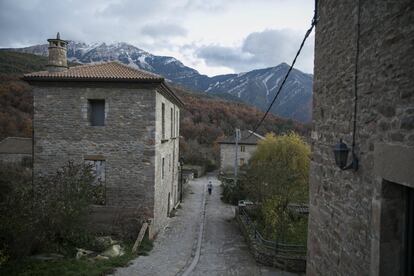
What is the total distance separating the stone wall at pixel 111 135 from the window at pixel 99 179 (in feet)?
0.58

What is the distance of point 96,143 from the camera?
14727 millimetres

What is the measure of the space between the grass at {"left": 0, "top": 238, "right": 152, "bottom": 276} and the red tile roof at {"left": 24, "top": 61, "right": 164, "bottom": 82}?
676 centimetres

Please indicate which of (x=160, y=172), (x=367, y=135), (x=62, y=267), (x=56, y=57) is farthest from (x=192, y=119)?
(x=367, y=135)

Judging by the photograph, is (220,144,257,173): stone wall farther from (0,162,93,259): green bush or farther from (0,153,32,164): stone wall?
(0,162,93,259): green bush

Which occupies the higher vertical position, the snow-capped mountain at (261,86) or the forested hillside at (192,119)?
the snow-capped mountain at (261,86)

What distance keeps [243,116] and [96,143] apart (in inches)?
2304

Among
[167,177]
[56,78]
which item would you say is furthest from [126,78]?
[167,177]

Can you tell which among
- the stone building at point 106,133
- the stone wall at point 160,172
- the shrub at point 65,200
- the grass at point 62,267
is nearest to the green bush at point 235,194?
the stone wall at point 160,172

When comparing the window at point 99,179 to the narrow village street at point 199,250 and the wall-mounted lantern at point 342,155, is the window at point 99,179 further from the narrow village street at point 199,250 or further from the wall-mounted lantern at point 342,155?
the wall-mounted lantern at point 342,155

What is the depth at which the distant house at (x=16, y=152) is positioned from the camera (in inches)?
1447

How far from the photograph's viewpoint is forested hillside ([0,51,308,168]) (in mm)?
45625

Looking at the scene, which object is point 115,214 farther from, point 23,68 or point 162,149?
point 23,68

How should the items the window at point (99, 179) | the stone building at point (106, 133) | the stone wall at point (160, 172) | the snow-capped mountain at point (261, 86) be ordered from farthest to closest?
1. the snow-capped mountain at point (261, 86)
2. the stone wall at point (160, 172)
3. the window at point (99, 179)
4. the stone building at point (106, 133)

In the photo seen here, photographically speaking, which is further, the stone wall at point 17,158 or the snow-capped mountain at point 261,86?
the snow-capped mountain at point 261,86
